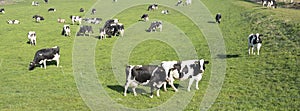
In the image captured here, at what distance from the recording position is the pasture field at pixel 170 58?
16.7 m

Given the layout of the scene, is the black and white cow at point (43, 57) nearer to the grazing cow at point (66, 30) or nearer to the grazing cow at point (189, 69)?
the grazing cow at point (189, 69)

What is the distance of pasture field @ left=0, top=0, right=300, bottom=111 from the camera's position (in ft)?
54.9

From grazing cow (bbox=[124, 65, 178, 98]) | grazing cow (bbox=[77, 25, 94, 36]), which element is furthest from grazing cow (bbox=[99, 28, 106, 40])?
grazing cow (bbox=[124, 65, 178, 98])

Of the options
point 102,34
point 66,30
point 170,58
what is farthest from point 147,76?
point 66,30

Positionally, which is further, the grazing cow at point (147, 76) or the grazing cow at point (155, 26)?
the grazing cow at point (155, 26)

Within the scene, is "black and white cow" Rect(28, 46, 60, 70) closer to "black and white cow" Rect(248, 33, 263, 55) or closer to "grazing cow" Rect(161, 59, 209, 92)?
"grazing cow" Rect(161, 59, 209, 92)

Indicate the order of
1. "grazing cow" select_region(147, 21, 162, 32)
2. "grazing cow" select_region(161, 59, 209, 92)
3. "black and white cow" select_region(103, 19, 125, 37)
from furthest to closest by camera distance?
"grazing cow" select_region(147, 21, 162, 32), "black and white cow" select_region(103, 19, 125, 37), "grazing cow" select_region(161, 59, 209, 92)

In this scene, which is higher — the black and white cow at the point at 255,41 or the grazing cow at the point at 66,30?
the grazing cow at the point at 66,30

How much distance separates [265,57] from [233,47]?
478cm

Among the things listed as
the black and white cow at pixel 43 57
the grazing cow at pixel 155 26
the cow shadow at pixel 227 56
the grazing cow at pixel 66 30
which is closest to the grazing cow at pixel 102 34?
the grazing cow at pixel 66 30

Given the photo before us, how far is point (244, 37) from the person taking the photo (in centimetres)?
3197

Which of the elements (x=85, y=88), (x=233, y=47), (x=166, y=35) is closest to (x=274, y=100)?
(x=85, y=88)

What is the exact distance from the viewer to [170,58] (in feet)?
83.9

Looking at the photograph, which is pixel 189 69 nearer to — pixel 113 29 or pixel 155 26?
pixel 113 29
